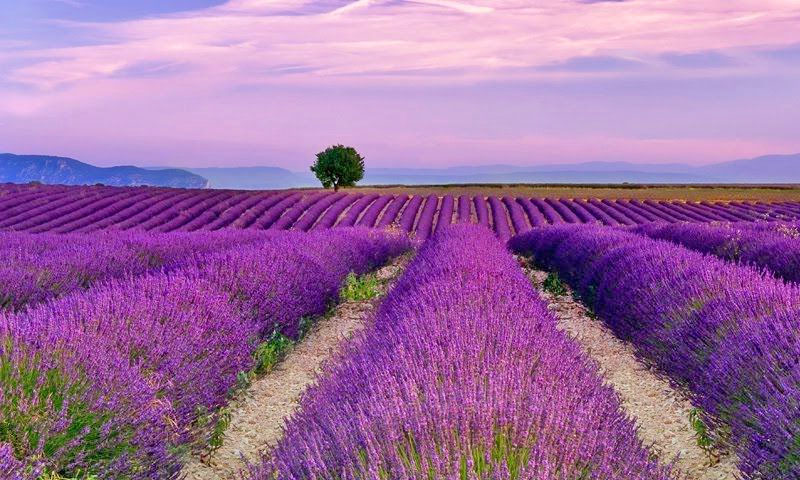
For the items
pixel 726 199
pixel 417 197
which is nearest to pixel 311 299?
pixel 417 197

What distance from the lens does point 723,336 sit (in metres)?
4.88

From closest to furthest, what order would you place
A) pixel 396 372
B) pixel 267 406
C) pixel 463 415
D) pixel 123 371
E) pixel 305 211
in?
pixel 463 415 → pixel 396 372 → pixel 123 371 → pixel 267 406 → pixel 305 211

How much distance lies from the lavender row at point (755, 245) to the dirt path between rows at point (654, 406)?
5.39 ft

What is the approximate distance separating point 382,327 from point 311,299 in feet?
10.4

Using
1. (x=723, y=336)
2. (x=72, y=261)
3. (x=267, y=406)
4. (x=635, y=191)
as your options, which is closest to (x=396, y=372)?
A: (x=267, y=406)

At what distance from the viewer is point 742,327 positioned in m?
4.64

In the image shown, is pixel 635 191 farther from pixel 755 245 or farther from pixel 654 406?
pixel 654 406

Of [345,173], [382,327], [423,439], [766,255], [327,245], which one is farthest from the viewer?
[345,173]

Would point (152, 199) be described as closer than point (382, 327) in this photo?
No

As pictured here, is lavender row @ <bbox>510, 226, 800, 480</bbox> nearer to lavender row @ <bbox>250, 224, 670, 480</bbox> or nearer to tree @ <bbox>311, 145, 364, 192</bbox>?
lavender row @ <bbox>250, 224, 670, 480</bbox>

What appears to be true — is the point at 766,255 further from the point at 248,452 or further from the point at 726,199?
the point at 726,199

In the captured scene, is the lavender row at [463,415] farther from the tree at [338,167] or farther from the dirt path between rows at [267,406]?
the tree at [338,167]

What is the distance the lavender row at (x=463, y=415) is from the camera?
221cm

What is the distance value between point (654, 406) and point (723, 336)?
803mm
